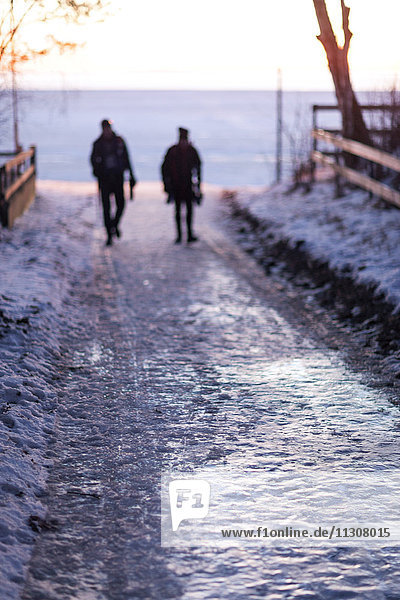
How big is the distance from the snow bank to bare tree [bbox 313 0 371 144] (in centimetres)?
557

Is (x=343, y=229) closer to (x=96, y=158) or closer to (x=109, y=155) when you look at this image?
(x=109, y=155)

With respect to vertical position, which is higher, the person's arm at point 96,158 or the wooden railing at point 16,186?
the person's arm at point 96,158

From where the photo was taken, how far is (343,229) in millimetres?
12141

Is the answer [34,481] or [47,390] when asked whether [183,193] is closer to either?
[47,390]

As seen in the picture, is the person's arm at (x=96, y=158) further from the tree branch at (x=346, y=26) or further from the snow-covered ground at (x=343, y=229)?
the tree branch at (x=346, y=26)

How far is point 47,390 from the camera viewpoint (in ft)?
19.6

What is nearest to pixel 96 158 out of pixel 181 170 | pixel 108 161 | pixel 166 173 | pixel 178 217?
pixel 108 161

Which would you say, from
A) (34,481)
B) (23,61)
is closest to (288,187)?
(23,61)

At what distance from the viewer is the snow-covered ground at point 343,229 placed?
9344mm

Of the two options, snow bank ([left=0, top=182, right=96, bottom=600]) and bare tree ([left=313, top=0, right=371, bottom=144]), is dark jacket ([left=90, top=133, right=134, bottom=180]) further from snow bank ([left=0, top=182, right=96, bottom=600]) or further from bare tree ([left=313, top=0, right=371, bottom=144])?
bare tree ([left=313, top=0, right=371, bottom=144])

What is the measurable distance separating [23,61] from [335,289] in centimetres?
637

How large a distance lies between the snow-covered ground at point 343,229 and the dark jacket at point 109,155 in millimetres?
2948

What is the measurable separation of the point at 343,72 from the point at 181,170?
429 cm

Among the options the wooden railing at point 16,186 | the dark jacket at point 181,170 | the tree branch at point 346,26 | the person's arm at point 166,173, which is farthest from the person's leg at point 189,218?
the tree branch at point 346,26
